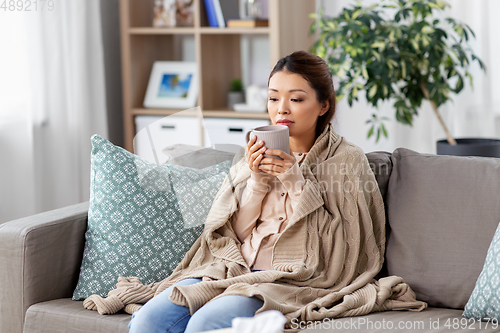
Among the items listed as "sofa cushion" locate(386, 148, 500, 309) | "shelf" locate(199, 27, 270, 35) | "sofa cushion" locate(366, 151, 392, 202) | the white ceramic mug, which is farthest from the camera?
"shelf" locate(199, 27, 270, 35)

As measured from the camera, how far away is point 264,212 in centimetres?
174

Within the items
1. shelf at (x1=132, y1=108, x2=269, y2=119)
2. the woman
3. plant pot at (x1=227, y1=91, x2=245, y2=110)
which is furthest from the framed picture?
the woman

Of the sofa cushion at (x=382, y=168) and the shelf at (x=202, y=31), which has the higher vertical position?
the shelf at (x=202, y=31)

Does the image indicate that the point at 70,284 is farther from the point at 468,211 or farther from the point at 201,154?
the point at 468,211

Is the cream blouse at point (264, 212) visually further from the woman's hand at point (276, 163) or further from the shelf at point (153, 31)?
the shelf at point (153, 31)

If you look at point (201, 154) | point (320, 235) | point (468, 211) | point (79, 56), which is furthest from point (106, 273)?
point (79, 56)

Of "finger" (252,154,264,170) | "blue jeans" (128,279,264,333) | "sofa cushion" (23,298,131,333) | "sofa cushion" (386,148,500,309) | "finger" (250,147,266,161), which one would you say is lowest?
"sofa cushion" (23,298,131,333)

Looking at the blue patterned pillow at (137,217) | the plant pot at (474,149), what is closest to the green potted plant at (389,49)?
the plant pot at (474,149)

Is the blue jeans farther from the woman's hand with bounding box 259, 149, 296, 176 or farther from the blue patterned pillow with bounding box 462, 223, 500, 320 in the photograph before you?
the blue patterned pillow with bounding box 462, 223, 500, 320

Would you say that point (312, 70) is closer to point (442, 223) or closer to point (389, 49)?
point (442, 223)

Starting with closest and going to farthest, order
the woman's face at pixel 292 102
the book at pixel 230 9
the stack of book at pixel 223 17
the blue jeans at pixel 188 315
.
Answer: the blue jeans at pixel 188 315
the woman's face at pixel 292 102
the stack of book at pixel 223 17
the book at pixel 230 9

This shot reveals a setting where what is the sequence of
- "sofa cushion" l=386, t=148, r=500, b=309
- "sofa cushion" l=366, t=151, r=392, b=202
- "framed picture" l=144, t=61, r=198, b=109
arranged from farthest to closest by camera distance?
1. "framed picture" l=144, t=61, r=198, b=109
2. "sofa cushion" l=366, t=151, r=392, b=202
3. "sofa cushion" l=386, t=148, r=500, b=309

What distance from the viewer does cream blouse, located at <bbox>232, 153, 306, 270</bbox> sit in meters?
1.67

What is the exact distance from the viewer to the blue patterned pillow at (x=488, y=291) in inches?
58.1
